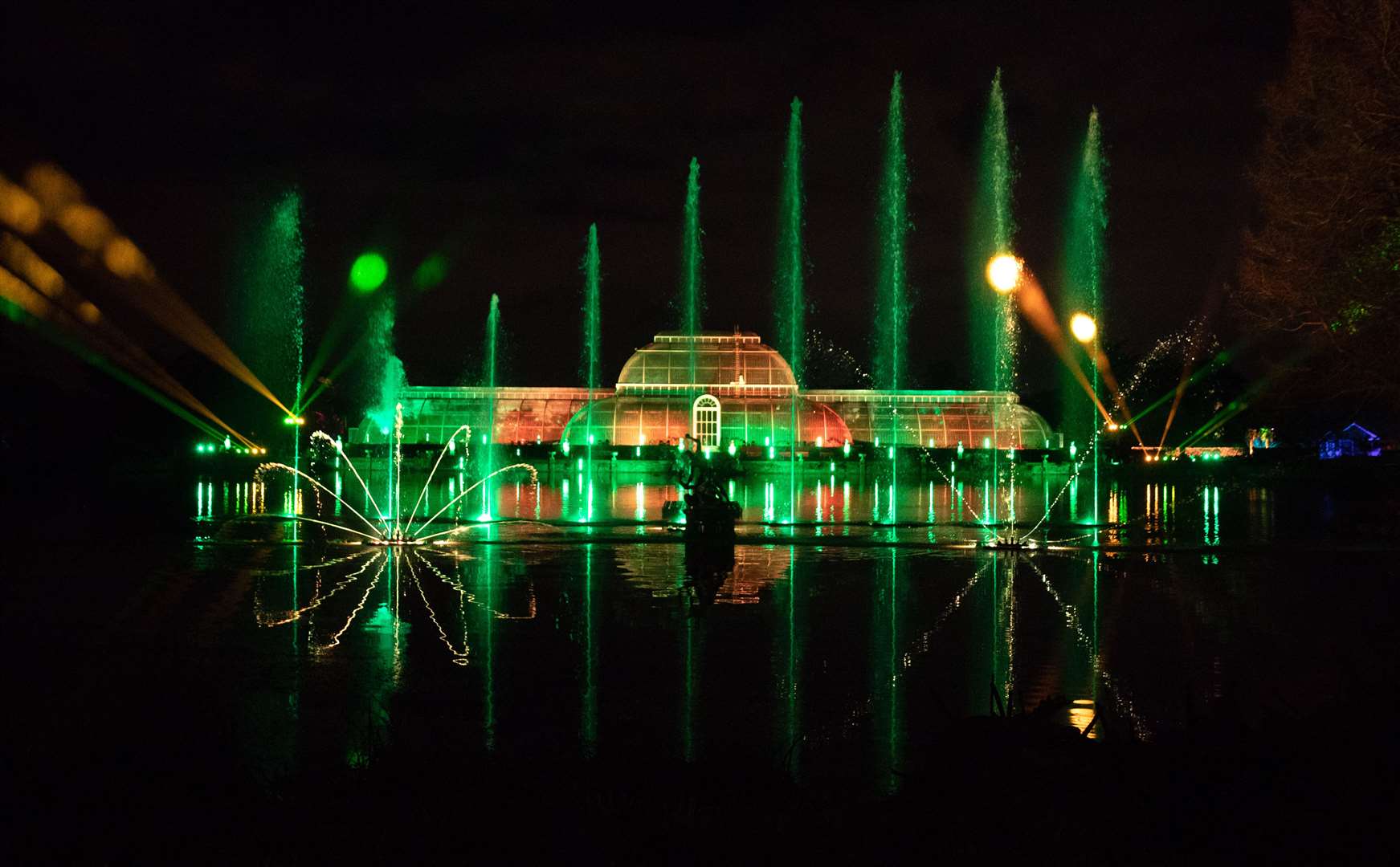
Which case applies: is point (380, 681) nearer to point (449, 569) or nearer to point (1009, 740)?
point (1009, 740)

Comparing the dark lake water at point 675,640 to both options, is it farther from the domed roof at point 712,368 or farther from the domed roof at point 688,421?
the domed roof at point 712,368

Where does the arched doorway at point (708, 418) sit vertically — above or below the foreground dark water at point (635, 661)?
above

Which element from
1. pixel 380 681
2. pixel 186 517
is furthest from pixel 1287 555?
pixel 186 517

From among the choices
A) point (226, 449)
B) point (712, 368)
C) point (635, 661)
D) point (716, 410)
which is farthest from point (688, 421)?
point (635, 661)

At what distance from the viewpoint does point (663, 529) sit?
27062 mm

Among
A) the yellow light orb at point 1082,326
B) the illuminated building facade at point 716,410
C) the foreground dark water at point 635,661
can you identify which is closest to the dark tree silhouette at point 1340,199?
the foreground dark water at point 635,661

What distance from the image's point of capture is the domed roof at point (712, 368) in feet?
275

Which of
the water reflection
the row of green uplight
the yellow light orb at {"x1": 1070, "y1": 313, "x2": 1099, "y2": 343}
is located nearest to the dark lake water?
the water reflection

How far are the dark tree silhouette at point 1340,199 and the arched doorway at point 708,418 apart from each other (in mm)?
59031

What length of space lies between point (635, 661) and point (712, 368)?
239 feet

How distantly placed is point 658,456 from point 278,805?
6744 cm

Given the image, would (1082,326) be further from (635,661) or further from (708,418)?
(635,661)

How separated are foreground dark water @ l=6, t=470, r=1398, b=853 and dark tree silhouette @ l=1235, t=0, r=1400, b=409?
400 centimetres

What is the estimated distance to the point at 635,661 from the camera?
12016 mm
